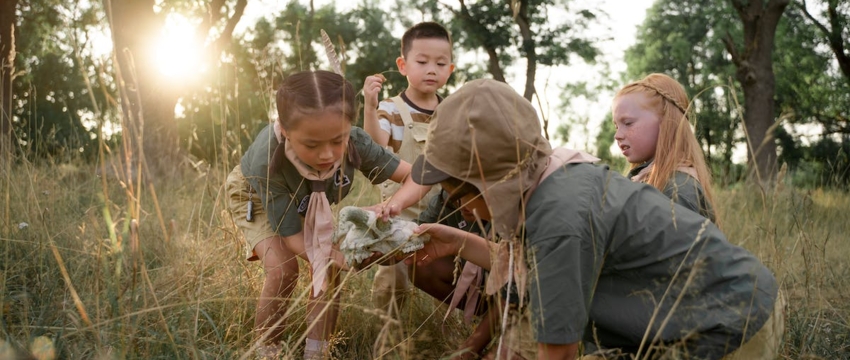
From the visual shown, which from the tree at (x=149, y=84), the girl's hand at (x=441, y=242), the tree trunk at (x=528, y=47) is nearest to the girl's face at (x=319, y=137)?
the girl's hand at (x=441, y=242)

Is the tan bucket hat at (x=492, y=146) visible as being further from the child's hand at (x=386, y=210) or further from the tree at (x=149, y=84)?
the tree at (x=149, y=84)

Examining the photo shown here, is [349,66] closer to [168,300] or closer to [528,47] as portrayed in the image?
[528,47]

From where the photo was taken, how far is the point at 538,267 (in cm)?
175

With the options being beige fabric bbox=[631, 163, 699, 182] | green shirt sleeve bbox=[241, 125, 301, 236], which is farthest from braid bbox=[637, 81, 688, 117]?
green shirt sleeve bbox=[241, 125, 301, 236]

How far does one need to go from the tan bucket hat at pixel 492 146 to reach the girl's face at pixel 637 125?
112 centimetres

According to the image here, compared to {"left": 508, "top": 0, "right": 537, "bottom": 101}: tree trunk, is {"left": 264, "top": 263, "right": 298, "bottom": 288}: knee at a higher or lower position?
lower

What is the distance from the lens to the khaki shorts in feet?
9.39

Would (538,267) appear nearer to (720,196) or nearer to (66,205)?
(66,205)

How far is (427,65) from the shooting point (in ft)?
12.0

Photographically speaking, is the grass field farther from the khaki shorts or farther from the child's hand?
the child's hand

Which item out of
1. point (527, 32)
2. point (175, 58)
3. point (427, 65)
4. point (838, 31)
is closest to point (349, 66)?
point (527, 32)

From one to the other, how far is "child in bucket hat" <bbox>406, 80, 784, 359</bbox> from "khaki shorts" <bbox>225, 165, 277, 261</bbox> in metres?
1.13

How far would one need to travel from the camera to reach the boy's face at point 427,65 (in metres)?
3.61

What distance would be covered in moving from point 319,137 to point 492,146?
0.93m
